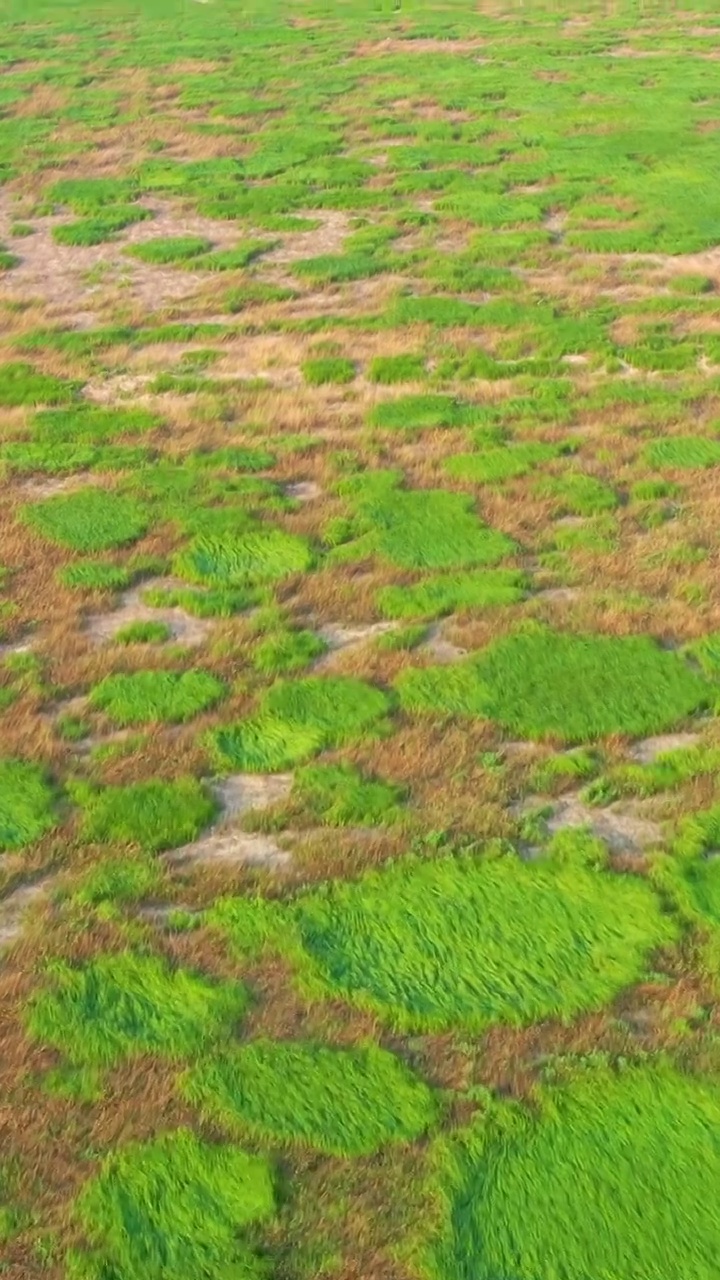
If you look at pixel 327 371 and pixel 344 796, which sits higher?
pixel 344 796

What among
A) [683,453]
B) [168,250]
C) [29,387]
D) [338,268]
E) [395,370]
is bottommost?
[683,453]

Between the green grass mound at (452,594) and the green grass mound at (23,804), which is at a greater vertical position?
the green grass mound at (23,804)

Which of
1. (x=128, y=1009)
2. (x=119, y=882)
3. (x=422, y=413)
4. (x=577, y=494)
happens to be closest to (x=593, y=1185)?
(x=128, y=1009)

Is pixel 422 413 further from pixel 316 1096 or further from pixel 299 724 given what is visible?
pixel 316 1096

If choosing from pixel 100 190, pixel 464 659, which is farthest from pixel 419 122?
pixel 464 659

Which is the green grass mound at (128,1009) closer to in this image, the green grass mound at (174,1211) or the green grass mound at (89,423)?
the green grass mound at (174,1211)

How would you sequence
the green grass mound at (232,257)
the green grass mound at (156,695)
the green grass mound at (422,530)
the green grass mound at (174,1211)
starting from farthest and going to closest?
the green grass mound at (232,257)
the green grass mound at (422,530)
the green grass mound at (156,695)
the green grass mound at (174,1211)

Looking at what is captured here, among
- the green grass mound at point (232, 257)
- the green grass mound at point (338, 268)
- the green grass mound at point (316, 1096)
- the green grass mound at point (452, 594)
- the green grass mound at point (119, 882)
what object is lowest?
the green grass mound at point (338, 268)

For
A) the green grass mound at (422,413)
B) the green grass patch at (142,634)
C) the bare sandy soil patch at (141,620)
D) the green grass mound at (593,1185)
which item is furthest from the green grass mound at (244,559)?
the green grass mound at (593,1185)

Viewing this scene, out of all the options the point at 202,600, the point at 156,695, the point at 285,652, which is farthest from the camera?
the point at 202,600
